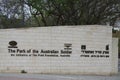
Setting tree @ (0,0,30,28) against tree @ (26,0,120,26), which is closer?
tree @ (26,0,120,26)

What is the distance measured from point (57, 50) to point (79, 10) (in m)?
8.52

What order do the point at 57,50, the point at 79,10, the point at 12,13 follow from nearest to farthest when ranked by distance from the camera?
the point at 57,50, the point at 79,10, the point at 12,13

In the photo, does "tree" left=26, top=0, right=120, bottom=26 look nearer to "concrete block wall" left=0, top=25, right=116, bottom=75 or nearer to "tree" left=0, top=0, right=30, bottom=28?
"tree" left=0, top=0, right=30, bottom=28

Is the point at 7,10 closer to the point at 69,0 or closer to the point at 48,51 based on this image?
the point at 69,0

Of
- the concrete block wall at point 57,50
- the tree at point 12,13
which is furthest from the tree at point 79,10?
the concrete block wall at point 57,50

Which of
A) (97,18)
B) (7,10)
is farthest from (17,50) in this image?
(7,10)

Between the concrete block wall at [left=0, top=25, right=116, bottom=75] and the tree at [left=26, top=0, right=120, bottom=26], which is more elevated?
the tree at [left=26, top=0, right=120, bottom=26]

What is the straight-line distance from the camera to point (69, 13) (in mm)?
31422

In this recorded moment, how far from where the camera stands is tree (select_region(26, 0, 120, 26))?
2997 centimetres

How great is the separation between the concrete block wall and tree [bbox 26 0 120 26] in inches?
231

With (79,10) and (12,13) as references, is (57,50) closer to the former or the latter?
(79,10)

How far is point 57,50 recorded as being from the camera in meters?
23.3

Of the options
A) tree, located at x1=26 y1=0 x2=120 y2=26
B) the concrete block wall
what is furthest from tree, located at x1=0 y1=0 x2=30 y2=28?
the concrete block wall

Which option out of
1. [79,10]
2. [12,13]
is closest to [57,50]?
[79,10]
